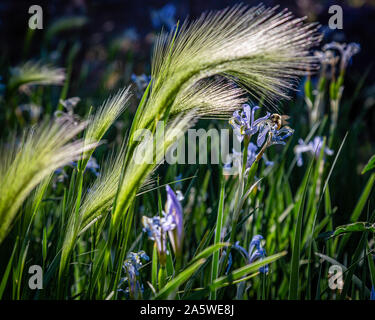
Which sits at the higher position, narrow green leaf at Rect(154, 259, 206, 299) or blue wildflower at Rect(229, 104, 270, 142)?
blue wildflower at Rect(229, 104, 270, 142)

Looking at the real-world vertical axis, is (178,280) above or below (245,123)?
below

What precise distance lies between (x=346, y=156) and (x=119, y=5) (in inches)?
176

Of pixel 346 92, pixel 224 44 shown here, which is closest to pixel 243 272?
pixel 224 44

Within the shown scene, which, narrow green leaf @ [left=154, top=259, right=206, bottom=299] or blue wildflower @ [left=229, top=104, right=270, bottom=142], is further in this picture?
blue wildflower @ [left=229, top=104, right=270, bottom=142]

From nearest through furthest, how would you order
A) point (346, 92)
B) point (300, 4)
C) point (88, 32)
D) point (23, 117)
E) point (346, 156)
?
point (346, 156), point (23, 117), point (346, 92), point (300, 4), point (88, 32)

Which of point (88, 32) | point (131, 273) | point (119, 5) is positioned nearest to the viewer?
point (131, 273)

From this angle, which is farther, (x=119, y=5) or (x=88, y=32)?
(x=119, y=5)

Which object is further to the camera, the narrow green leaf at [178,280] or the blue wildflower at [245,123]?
the blue wildflower at [245,123]

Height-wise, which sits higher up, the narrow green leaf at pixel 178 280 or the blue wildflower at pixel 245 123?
the blue wildflower at pixel 245 123

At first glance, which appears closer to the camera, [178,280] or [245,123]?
[178,280]

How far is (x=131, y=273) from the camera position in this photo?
80 cm
